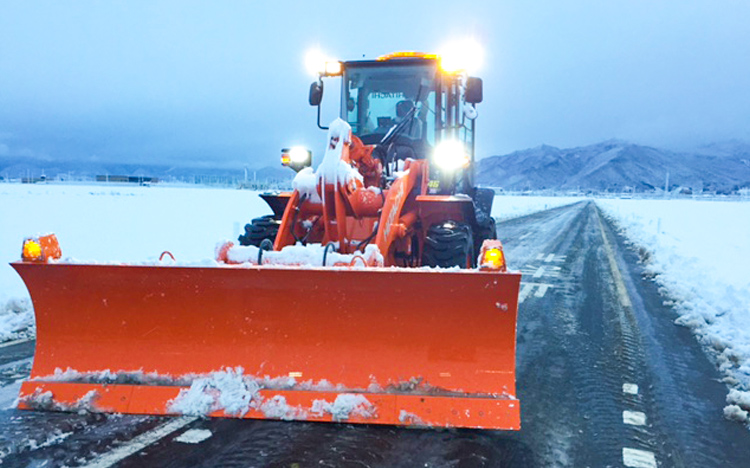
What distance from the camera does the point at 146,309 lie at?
4.12 m

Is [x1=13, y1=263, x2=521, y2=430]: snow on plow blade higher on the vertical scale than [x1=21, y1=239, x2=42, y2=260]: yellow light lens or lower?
lower

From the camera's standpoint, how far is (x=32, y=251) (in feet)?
13.4

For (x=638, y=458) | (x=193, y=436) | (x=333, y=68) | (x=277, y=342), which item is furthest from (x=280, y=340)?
(x=333, y=68)

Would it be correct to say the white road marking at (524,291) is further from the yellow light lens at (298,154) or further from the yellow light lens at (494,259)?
the yellow light lens at (494,259)

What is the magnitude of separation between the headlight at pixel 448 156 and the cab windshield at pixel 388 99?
0.16 meters

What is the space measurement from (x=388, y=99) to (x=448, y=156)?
110 centimetres

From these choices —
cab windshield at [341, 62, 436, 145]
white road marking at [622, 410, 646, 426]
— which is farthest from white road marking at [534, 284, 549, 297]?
white road marking at [622, 410, 646, 426]

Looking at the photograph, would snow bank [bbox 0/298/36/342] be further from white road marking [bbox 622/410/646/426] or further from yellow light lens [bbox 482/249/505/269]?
white road marking [bbox 622/410/646/426]

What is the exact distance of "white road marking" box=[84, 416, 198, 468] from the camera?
324cm

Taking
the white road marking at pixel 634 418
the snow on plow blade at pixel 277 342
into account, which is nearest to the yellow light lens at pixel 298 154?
the snow on plow blade at pixel 277 342

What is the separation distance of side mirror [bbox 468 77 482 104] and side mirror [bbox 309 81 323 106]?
1901 millimetres

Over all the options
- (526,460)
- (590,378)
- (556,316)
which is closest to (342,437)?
(526,460)

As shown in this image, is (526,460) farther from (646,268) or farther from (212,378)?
(646,268)

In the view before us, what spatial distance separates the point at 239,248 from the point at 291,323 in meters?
1.16
